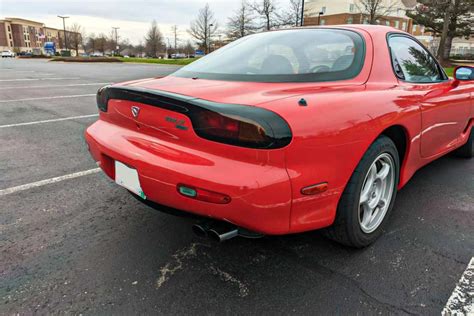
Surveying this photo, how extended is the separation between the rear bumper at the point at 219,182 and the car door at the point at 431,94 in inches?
58.9

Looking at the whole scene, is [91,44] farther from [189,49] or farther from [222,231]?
[222,231]

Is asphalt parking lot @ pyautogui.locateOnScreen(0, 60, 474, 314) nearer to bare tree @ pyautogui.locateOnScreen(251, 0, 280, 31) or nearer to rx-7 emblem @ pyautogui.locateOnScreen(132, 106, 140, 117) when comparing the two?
rx-7 emblem @ pyautogui.locateOnScreen(132, 106, 140, 117)

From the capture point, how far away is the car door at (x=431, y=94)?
2652 mm

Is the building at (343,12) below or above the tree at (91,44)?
above

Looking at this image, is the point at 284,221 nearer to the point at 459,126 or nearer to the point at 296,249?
the point at 296,249

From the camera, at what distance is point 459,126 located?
11.3 feet

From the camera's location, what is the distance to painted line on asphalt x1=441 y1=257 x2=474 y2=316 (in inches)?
69.9

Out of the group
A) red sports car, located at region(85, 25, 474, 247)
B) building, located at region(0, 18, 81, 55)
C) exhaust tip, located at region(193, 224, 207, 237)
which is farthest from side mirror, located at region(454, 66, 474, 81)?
building, located at region(0, 18, 81, 55)

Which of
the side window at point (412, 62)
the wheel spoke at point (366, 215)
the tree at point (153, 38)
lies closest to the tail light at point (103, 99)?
the wheel spoke at point (366, 215)

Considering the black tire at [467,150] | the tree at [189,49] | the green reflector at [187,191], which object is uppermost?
the tree at [189,49]

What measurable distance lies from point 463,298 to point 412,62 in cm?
188

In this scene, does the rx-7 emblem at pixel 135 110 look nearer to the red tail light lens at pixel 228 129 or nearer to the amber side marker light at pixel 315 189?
the red tail light lens at pixel 228 129

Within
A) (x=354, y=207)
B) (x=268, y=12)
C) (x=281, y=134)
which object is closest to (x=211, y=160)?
(x=281, y=134)

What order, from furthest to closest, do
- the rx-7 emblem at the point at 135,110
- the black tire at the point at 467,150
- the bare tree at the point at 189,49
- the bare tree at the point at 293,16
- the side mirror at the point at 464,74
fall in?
the bare tree at the point at 189,49 → the bare tree at the point at 293,16 → the black tire at the point at 467,150 → the side mirror at the point at 464,74 → the rx-7 emblem at the point at 135,110
